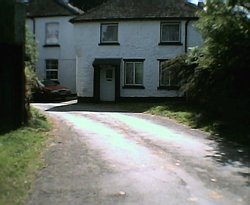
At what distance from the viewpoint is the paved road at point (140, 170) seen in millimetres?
8062

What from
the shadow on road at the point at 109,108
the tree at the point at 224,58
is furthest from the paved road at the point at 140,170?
the shadow on road at the point at 109,108

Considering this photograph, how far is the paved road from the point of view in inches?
317

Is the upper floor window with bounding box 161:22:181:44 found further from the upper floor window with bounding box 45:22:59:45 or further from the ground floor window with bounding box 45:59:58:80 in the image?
the ground floor window with bounding box 45:59:58:80

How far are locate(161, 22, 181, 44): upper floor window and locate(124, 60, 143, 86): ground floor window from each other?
214 cm

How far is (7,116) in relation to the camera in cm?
1545

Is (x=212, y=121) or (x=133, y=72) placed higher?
(x=133, y=72)

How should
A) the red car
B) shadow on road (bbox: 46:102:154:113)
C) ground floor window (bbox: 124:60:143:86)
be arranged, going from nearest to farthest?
shadow on road (bbox: 46:102:154:113) < ground floor window (bbox: 124:60:143:86) < the red car

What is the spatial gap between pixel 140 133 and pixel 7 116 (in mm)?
4108

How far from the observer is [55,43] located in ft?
131

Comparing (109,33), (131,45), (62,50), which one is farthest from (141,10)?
(62,50)

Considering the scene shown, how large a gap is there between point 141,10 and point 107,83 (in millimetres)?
5029

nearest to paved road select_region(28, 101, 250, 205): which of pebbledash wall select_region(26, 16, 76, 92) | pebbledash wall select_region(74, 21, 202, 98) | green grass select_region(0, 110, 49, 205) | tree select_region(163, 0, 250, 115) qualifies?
green grass select_region(0, 110, 49, 205)

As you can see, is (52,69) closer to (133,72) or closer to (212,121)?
(133,72)

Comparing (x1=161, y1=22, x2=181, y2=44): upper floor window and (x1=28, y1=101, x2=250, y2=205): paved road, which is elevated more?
(x1=161, y1=22, x2=181, y2=44): upper floor window
